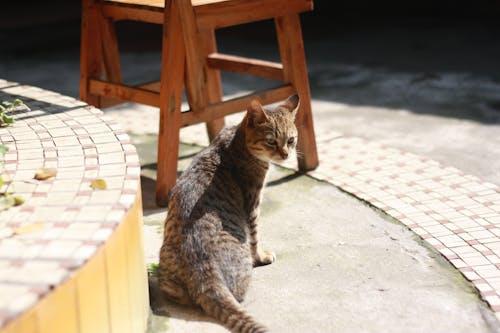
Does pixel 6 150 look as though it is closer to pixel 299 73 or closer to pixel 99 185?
pixel 99 185

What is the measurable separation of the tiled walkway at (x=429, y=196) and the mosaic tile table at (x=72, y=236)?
1.39 m

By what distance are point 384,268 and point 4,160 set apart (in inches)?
63.2

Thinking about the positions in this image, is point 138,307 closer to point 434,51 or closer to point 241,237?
point 241,237

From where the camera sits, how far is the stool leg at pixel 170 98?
359 cm

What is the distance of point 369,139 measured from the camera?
A: 15.4 feet

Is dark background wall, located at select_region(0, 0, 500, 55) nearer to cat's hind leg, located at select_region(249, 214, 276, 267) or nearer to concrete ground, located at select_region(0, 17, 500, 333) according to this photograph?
concrete ground, located at select_region(0, 17, 500, 333)

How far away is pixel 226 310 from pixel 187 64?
5.15 ft

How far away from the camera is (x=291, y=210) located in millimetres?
3693

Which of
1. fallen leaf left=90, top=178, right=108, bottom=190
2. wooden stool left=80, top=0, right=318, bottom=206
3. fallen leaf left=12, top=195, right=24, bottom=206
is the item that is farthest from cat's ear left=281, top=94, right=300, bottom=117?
fallen leaf left=12, top=195, right=24, bottom=206

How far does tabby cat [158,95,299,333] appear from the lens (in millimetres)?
2609

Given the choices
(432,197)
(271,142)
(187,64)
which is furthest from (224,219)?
(432,197)

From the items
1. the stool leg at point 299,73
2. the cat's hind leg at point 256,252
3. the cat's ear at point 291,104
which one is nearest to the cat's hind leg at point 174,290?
the cat's hind leg at point 256,252

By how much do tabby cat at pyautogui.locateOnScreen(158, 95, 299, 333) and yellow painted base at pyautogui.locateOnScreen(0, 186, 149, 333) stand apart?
19cm

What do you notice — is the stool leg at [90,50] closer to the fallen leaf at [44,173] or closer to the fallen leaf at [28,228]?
the fallen leaf at [44,173]
